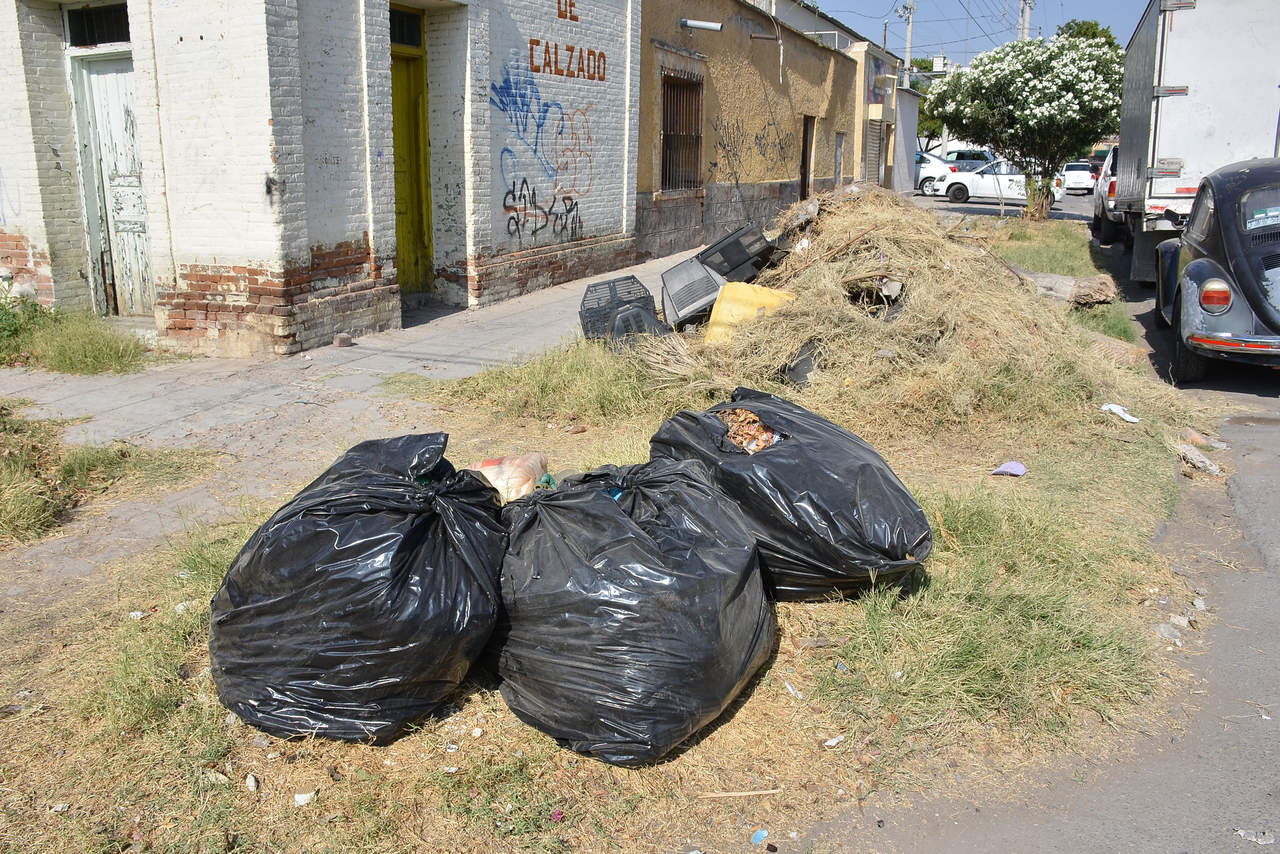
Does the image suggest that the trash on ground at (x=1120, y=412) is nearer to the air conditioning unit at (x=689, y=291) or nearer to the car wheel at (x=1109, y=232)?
the air conditioning unit at (x=689, y=291)

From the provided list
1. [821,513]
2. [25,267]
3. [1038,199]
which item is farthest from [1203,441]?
[1038,199]

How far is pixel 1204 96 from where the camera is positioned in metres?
10.7

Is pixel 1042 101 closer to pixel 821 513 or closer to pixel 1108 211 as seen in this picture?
pixel 1108 211

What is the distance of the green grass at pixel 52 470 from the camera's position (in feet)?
14.5

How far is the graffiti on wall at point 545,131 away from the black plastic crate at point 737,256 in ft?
10.6

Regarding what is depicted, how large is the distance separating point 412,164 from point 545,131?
5.78 ft

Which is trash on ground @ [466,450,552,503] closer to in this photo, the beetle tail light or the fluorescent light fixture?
the beetle tail light

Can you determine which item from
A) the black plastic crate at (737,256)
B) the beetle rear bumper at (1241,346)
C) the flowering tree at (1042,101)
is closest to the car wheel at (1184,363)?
the beetle rear bumper at (1241,346)

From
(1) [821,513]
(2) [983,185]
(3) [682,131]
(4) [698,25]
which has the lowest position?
(1) [821,513]

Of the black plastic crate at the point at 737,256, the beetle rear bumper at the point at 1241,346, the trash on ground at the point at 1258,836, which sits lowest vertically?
the trash on ground at the point at 1258,836

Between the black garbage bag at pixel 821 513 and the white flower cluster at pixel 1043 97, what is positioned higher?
the white flower cluster at pixel 1043 97

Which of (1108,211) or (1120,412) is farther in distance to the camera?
(1108,211)

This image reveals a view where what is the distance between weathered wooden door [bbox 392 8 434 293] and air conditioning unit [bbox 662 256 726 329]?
327cm

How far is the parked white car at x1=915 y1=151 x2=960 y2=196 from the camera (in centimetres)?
3366
